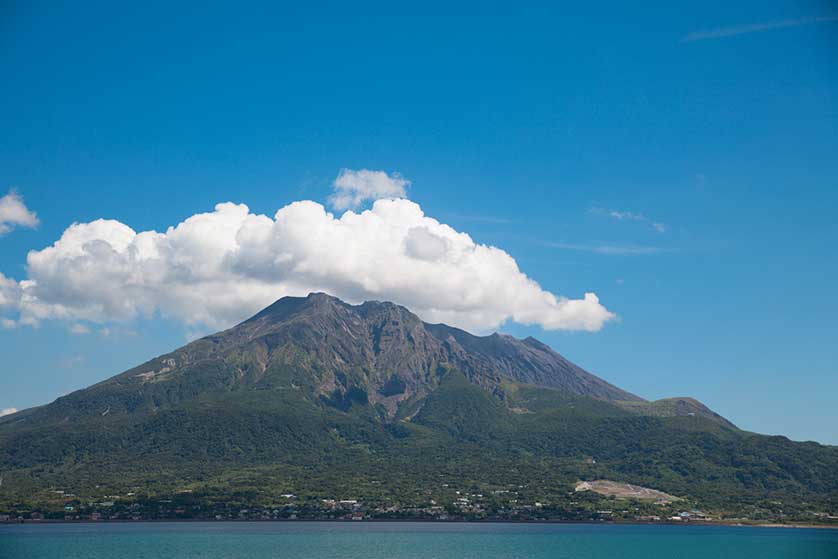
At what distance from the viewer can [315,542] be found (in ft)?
603

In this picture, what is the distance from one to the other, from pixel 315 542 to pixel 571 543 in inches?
2312

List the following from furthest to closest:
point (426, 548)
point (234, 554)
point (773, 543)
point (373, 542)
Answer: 1. point (773, 543)
2. point (373, 542)
3. point (426, 548)
4. point (234, 554)

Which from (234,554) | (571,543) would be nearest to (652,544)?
(571,543)

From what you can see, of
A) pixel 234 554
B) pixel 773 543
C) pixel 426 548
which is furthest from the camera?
pixel 773 543

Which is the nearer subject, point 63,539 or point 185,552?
point 185,552

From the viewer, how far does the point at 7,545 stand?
17312 cm

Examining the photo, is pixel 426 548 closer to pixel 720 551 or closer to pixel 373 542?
pixel 373 542

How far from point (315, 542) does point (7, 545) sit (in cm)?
6278

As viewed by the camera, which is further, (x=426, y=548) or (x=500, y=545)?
(x=500, y=545)

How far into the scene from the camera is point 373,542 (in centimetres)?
18338

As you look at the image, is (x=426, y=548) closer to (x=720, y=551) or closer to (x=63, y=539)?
(x=720, y=551)

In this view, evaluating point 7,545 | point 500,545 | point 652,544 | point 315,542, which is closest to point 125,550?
point 7,545

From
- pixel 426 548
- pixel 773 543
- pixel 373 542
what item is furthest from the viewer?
pixel 773 543

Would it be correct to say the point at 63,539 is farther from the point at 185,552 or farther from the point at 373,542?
the point at 373,542
